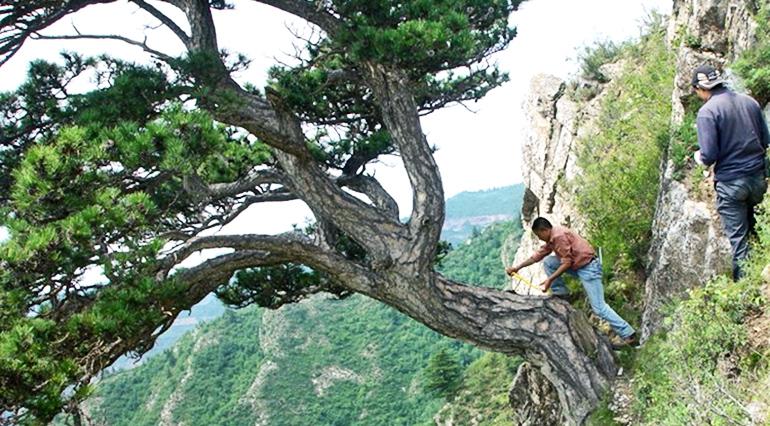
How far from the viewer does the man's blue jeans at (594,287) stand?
22.8 feet

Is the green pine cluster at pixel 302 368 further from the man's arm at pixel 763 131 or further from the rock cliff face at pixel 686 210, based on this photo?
the man's arm at pixel 763 131

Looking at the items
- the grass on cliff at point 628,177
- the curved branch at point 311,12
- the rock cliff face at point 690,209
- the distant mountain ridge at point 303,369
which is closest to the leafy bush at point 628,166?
the grass on cliff at point 628,177

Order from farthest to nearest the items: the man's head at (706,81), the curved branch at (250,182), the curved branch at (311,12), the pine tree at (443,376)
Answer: the pine tree at (443,376) → the curved branch at (250,182) → the curved branch at (311,12) → the man's head at (706,81)

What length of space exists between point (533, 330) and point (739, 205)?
7.35 ft

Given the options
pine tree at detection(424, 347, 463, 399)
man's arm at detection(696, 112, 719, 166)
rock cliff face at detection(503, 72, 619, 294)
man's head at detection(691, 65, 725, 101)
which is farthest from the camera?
pine tree at detection(424, 347, 463, 399)

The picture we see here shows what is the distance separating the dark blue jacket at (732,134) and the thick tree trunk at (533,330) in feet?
7.11

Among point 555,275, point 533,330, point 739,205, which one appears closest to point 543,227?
point 555,275

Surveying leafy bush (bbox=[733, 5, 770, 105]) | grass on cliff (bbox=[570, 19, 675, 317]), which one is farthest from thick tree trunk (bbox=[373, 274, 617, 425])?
leafy bush (bbox=[733, 5, 770, 105])

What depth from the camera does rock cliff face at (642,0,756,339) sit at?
21.5 feet

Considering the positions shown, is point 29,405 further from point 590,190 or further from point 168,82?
point 590,190

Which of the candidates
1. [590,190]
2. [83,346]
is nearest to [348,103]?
[590,190]

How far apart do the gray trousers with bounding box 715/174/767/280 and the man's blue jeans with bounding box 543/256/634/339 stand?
1435 millimetres

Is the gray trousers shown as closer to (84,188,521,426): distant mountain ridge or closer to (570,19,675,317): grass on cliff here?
(570,19,675,317): grass on cliff

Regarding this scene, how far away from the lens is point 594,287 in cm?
696
